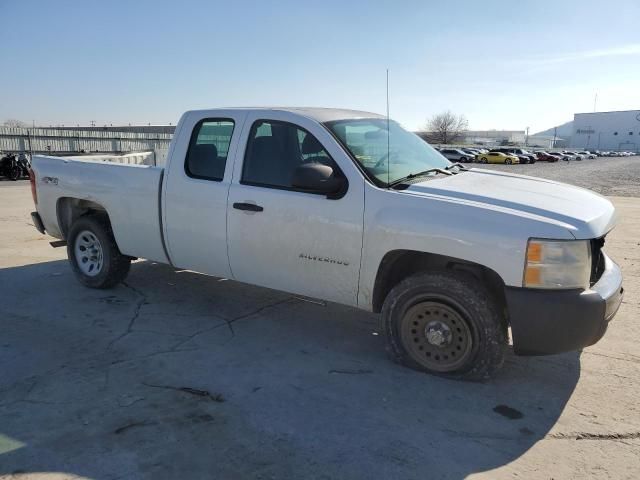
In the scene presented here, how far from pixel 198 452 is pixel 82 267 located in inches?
150

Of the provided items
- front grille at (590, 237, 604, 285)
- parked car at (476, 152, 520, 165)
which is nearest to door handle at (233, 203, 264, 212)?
front grille at (590, 237, 604, 285)

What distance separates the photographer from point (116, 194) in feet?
17.9

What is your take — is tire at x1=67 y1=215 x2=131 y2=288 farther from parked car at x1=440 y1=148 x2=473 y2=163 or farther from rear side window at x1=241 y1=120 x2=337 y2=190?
parked car at x1=440 y1=148 x2=473 y2=163

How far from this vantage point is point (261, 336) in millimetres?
4676

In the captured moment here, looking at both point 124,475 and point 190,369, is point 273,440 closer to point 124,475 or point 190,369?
point 124,475

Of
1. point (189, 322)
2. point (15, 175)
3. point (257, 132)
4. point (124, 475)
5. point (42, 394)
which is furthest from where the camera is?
point (15, 175)

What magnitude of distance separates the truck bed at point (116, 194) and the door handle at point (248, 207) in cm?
103

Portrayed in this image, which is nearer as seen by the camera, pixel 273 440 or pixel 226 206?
pixel 273 440

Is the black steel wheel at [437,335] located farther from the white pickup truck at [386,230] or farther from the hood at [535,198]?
the hood at [535,198]

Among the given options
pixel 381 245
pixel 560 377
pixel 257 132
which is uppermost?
pixel 257 132

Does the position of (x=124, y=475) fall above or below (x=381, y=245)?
below

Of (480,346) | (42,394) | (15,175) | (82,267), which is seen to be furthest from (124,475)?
(15,175)

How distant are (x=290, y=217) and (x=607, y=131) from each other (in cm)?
16278

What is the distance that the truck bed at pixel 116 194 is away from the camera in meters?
5.20
